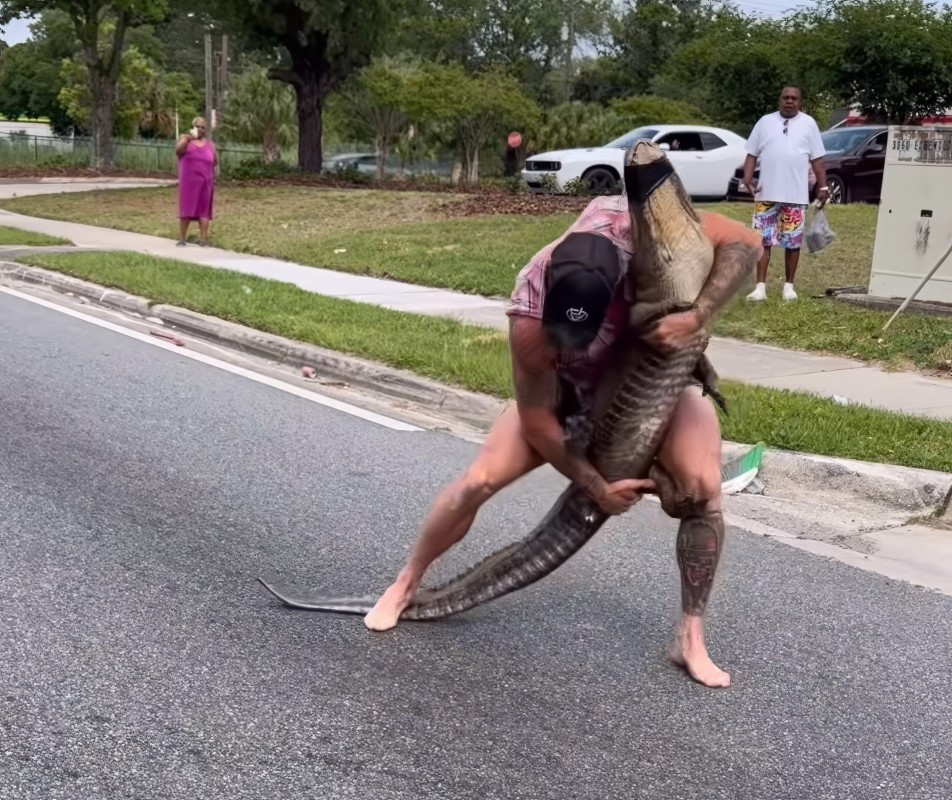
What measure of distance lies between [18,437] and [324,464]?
1767 millimetres

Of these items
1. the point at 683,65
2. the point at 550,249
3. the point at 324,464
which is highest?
the point at 683,65

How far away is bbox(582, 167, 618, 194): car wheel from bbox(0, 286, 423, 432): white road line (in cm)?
1195

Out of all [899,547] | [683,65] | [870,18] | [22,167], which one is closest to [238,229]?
[899,547]

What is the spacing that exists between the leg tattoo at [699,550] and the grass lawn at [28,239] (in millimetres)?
14834

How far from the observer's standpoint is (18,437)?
6.79m

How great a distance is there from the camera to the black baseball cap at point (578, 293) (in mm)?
3068

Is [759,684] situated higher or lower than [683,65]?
lower

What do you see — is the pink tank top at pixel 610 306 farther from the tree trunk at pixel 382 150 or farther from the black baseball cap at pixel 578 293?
the tree trunk at pixel 382 150

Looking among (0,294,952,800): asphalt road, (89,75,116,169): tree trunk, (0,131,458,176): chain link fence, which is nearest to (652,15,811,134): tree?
(0,131,458,176): chain link fence


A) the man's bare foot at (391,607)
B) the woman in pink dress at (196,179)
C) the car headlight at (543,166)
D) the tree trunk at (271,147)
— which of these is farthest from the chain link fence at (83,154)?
the man's bare foot at (391,607)

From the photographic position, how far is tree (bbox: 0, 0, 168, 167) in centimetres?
3045

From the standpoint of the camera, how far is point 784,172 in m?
11.0

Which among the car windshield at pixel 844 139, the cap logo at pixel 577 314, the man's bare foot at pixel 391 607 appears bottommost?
the man's bare foot at pixel 391 607

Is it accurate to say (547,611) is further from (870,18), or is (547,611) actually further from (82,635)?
(870,18)
